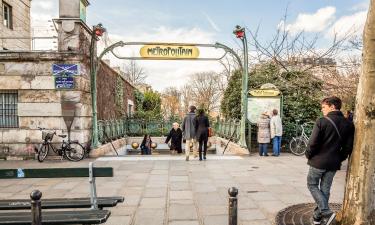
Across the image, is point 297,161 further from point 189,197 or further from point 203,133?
point 189,197

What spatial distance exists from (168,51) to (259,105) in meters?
4.00

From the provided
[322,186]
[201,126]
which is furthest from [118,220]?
[201,126]

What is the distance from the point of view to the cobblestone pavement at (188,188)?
4648mm

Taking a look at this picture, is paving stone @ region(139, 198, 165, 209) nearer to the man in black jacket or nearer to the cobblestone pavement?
the cobblestone pavement

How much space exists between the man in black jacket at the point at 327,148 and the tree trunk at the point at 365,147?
136mm

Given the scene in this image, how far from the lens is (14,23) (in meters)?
20.2

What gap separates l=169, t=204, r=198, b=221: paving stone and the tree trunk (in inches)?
83.5

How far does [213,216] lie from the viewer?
459 cm

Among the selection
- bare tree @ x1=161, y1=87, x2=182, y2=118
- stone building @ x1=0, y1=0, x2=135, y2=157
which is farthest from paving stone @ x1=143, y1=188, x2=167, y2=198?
bare tree @ x1=161, y1=87, x2=182, y2=118

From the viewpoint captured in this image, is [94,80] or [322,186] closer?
[322,186]

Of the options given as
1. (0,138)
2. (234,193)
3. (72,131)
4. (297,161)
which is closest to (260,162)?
(297,161)

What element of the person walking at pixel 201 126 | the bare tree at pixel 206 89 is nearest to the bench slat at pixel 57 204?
the person walking at pixel 201 126

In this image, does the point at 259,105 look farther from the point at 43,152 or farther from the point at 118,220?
the point at 118,220

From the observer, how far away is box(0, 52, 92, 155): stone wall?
10016mm
